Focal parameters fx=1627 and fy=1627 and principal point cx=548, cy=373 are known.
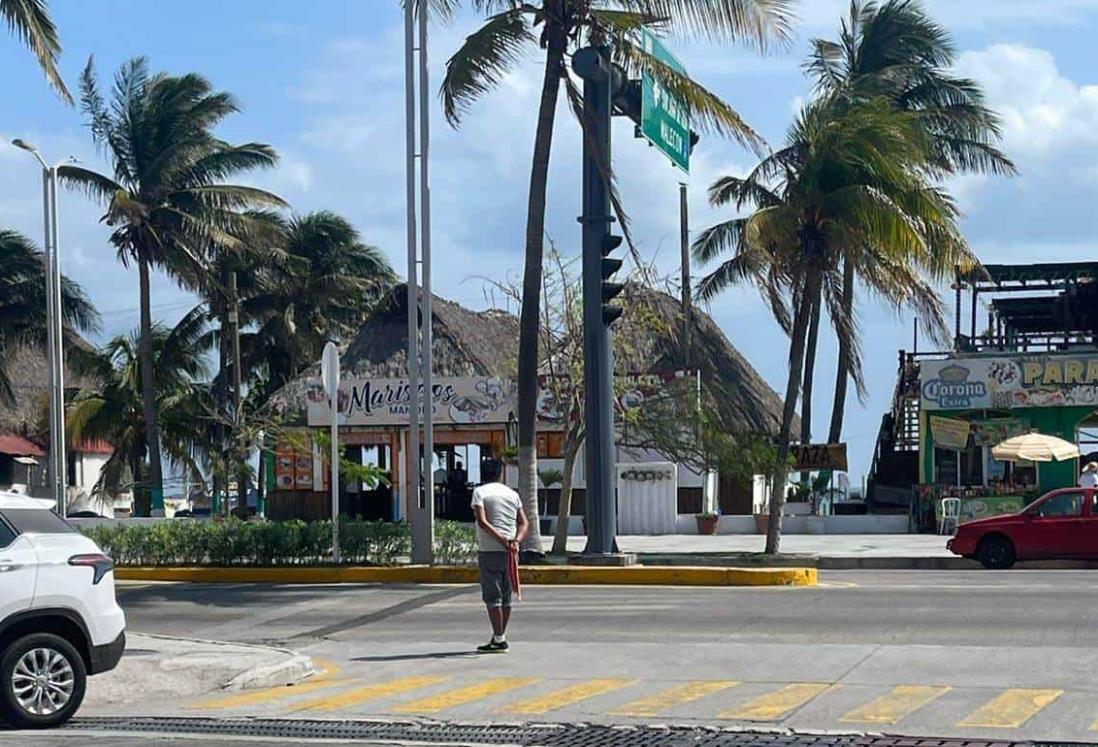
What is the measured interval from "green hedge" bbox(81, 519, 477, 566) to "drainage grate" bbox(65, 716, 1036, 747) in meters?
13.1

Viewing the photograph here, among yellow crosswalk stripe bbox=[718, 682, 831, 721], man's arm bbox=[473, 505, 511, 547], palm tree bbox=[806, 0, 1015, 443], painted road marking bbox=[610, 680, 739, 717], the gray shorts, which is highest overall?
palm tree bbox=[806, 0, 1015, 443]

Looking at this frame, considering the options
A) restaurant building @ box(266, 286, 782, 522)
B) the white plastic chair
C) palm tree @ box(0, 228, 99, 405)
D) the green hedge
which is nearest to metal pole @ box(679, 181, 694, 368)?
restaurant building @ box(266, 286, 782, 522)

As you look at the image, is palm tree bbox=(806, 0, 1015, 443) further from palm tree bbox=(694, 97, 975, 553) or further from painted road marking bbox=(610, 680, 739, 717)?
painted road marking bbox=(610, 680, 739, 717)

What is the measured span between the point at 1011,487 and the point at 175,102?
25040mm

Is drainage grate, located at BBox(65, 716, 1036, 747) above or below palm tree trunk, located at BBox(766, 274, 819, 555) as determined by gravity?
below

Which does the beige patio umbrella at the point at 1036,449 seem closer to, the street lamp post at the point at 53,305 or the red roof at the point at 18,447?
the street lamp post at the point at 53,305

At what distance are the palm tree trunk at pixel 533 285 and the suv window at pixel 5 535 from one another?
13487 mm

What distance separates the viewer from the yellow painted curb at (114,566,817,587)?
22.0 meters

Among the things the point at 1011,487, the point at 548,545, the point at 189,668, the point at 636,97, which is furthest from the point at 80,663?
the point at 1011,487

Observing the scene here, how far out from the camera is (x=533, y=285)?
81.0 ft

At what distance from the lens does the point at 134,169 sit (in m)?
45.6

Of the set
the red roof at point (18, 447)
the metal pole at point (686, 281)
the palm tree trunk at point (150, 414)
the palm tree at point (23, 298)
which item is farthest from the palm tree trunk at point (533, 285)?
the red roof at point (18, 447)

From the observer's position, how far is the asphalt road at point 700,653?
11383 mm

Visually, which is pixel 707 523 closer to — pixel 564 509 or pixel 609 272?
pixel 564 509
